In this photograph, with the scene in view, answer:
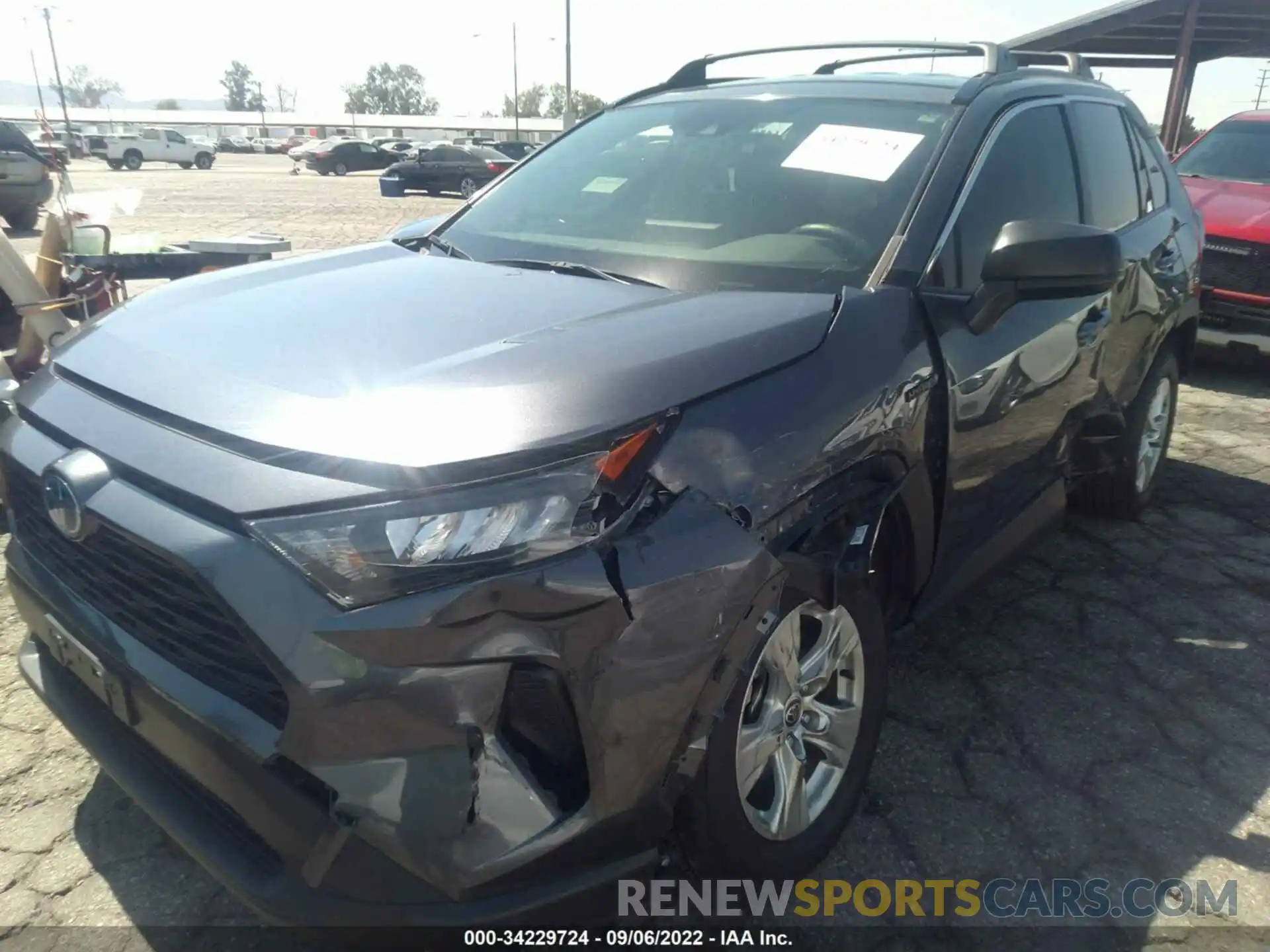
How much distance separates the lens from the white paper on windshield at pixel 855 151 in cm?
260

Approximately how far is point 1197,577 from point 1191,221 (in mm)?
1581

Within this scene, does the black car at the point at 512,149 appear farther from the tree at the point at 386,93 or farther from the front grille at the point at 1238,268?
the tree at the point at 386,93

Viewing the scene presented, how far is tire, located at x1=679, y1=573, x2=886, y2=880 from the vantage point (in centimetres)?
182

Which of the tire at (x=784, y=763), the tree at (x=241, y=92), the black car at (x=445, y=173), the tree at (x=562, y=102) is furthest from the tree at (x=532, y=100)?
the tire at (x=784, y=763)

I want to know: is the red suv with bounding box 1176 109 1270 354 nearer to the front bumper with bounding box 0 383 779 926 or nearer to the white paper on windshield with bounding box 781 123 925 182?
the white paper on windshield with bounding box 781 123 925 182

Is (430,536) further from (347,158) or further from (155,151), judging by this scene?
(155,151)

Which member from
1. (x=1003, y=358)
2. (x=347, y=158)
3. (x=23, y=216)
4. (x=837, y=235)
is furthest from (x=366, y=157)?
(x=1003, y=358)

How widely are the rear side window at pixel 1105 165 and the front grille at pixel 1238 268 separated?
128 inches

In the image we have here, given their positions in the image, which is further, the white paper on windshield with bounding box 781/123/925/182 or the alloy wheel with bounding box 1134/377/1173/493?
the alloy wheel with bounding box 1134/377/1173/493

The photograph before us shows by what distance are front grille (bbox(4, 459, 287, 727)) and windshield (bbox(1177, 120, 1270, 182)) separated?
819 centimetres

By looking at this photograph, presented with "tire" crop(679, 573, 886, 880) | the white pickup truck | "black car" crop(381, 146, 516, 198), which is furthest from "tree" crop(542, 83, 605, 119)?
"tire" crop(679, 573, 886, 880)

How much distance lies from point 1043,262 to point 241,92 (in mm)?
145863

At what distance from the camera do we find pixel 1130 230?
11.7 ft

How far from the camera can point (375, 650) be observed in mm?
1438
